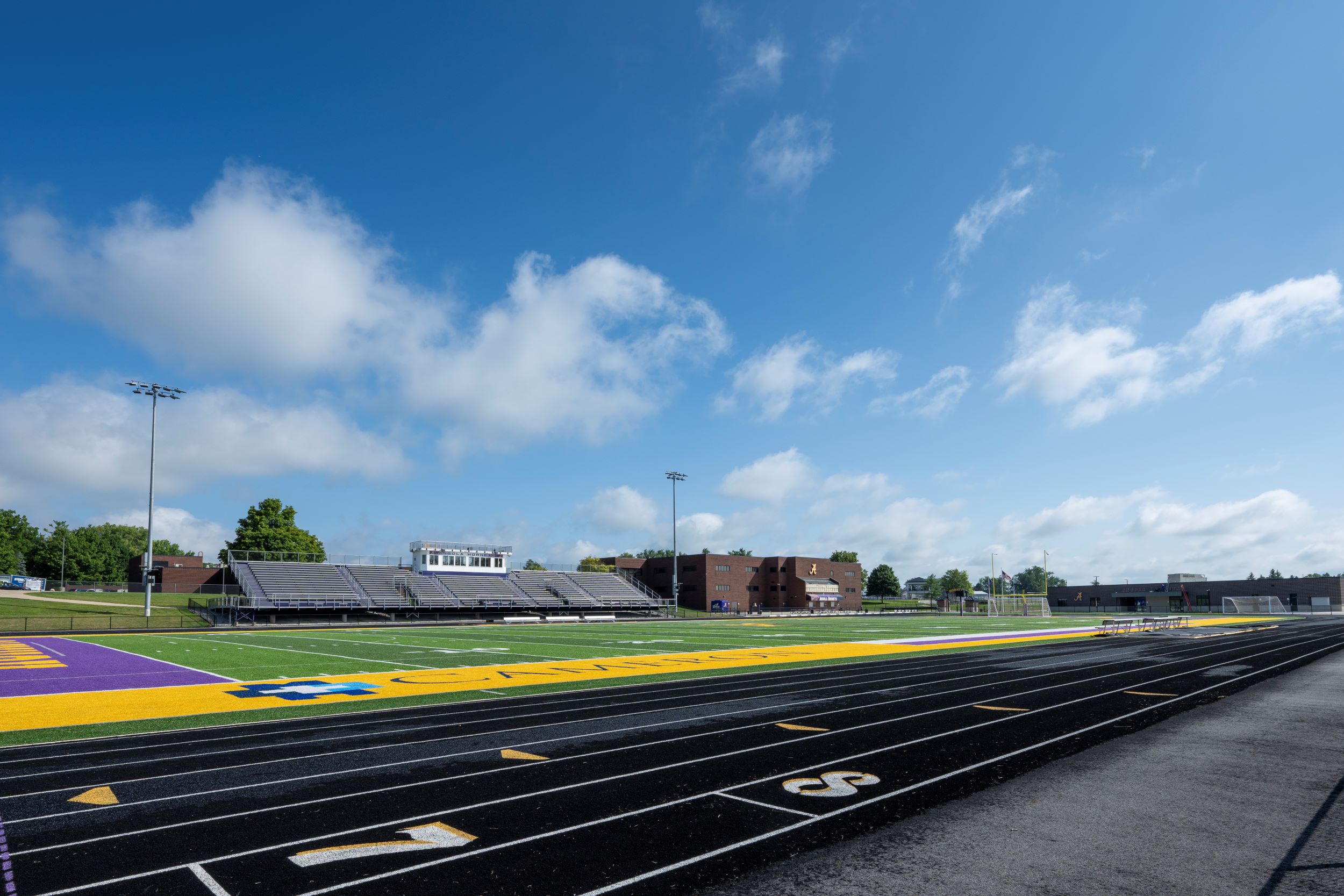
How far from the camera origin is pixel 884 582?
470ft

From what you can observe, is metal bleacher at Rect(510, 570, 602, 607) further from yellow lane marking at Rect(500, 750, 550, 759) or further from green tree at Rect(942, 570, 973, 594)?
green tree at Rect(942, 570, 973, 594)

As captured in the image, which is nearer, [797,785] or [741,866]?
[741,866]

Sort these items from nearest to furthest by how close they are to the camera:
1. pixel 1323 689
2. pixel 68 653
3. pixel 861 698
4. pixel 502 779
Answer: pixel 502 779, pixel 861 698, pixel 1323 689, pixel 68 653

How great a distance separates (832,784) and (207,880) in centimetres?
639

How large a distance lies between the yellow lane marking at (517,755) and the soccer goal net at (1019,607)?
7303cm

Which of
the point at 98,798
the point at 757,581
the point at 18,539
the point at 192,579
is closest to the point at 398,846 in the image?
the point at 98,798

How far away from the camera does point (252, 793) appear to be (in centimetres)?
856

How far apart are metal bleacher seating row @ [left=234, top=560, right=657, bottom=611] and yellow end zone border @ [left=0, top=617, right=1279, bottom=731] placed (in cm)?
3861

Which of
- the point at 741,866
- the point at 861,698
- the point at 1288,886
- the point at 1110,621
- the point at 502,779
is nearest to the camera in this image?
the point at 1288,886

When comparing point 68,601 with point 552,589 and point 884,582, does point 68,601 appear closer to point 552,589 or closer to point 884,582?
point 552,589

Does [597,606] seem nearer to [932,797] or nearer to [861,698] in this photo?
[861,698]

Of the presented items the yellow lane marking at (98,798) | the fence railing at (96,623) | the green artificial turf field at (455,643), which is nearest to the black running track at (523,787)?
the yellow lane marking at (98,798)

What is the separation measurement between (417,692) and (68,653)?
19006mm

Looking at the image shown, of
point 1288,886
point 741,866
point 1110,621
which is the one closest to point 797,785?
point 741,866
